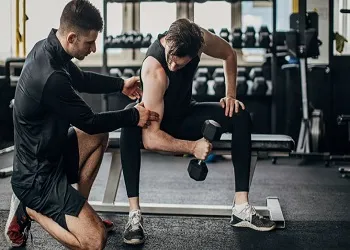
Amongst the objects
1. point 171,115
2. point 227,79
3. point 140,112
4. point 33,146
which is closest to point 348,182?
point 227,79

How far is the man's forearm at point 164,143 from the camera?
2806mm

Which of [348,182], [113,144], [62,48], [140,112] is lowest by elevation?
[348,182]

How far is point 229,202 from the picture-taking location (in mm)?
3799

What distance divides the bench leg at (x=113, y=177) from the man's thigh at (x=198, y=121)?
1.53 ft

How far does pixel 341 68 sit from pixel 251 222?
11.2 feet

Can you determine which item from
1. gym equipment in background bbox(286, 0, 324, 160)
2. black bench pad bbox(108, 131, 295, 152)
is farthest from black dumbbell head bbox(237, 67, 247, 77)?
black bench pad bbox(108, 131, 295, 152)

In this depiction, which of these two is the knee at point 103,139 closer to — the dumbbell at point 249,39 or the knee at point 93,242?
the knee at point 93,242

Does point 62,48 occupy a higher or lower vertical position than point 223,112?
higher

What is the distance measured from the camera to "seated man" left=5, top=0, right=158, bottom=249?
2357 mm

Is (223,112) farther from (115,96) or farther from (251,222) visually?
(115,96)

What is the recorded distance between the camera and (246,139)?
3.09m

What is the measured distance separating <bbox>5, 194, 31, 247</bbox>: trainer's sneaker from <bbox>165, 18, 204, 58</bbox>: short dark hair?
3.20ft

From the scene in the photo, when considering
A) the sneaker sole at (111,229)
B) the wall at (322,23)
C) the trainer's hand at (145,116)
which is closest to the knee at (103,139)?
the trainer's hand at (145,116)

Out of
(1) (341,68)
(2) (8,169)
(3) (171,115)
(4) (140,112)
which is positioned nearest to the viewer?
(4) (140,112)
